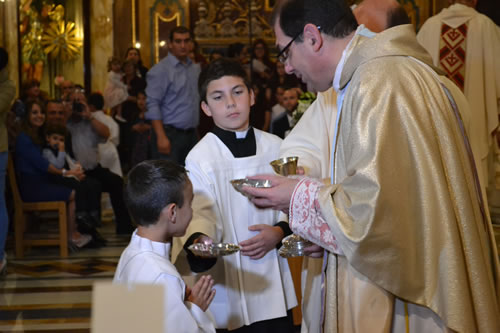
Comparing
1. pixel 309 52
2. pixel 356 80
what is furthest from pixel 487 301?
pixel 309 52

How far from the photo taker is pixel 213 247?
2459 mm

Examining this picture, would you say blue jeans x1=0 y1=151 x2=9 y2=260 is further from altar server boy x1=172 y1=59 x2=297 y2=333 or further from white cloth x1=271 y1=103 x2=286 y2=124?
white cloth x1=271 y1=103 x2=286 y2=124

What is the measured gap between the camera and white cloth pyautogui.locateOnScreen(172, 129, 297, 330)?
2811 mm

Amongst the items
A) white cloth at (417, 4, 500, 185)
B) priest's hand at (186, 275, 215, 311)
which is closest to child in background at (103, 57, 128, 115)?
white cloth at (417, 4, 500, 185)

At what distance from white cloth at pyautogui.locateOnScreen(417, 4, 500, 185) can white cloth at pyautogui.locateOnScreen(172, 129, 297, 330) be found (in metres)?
5.06

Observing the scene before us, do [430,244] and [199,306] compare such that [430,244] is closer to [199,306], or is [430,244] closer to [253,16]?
[199,306]

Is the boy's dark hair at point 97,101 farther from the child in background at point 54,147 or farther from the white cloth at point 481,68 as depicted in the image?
the white cloth at point 481,68

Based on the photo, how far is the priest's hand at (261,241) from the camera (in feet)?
8.71

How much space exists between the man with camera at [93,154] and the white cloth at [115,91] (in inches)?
68.4

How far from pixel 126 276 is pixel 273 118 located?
713 cm

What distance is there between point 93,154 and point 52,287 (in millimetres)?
2826

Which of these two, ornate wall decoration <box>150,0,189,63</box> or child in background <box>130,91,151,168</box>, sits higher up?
ornate wall decoration <box>150,0,189,63</box>

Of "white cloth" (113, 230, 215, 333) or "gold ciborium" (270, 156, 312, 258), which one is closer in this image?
"white cloth" (113, 230, 215, 333)

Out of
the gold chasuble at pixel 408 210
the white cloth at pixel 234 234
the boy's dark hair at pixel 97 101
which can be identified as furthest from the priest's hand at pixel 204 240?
the boy's dark hair at pixel 97 101
